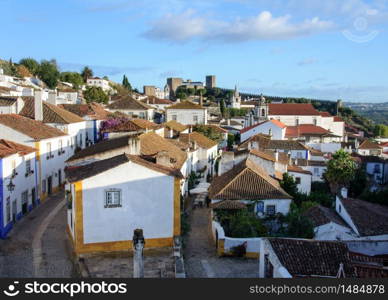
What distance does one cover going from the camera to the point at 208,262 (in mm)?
17516

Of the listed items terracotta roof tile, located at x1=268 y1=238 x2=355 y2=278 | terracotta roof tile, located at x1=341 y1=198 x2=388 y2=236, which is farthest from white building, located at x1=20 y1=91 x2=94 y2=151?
terracotta roof tile, located at x1=268 y1=238 x2=355 y2=278

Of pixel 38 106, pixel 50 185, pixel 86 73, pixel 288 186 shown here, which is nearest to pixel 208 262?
pixel 288 186

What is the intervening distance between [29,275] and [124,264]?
3574mm

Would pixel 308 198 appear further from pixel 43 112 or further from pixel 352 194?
pixel 43 112

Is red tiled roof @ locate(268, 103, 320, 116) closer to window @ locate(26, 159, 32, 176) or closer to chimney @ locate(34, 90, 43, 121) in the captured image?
chimney @ locate(34, 90, 43, 121)

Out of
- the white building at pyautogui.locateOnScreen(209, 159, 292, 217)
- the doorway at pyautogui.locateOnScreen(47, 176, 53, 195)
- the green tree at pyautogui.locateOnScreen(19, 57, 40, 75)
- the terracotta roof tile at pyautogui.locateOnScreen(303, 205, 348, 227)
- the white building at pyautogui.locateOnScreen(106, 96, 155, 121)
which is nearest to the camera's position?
the white building at pyautogui.locateOnScreen(209, 159, 292, 217)

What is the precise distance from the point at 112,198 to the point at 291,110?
227 ft

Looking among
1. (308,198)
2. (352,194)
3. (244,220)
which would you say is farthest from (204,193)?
(352,194)

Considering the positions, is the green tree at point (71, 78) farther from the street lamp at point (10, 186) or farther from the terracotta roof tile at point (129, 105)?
the street lamp at point (10, 186)

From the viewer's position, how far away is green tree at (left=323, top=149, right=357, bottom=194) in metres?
38.8

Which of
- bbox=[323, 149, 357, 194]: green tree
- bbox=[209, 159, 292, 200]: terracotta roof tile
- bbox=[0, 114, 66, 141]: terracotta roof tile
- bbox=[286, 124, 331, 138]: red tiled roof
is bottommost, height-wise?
bbox=[323, 149, 357, 194]: green tree

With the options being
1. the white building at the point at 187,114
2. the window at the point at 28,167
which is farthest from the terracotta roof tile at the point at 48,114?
the white building at the point at 187,114

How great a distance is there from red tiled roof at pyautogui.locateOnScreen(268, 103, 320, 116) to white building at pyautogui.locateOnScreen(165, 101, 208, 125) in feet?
72.2

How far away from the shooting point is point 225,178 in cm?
2555
